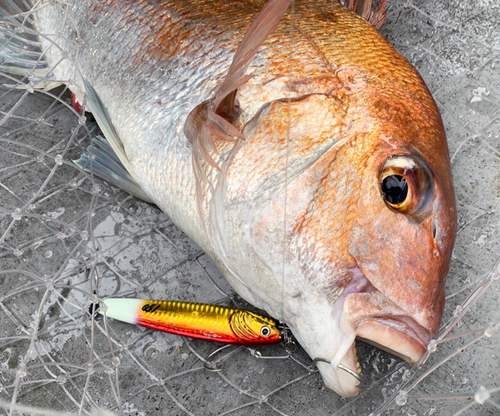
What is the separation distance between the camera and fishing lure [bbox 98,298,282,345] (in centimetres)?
168

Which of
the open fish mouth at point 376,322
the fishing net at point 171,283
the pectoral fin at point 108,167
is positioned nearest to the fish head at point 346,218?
the open fish mouth at point 376,322

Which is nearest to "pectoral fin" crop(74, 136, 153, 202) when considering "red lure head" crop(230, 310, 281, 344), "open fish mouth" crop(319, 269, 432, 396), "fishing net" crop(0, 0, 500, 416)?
"fishing net" crop(0, 0, 500, 416)

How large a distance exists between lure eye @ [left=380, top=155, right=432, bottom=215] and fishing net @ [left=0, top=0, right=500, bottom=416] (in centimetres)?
39

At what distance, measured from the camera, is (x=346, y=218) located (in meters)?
1.27

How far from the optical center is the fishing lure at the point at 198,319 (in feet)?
5.51

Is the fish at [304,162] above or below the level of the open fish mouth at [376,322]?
above

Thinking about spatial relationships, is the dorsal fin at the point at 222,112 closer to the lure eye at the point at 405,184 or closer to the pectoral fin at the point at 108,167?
the lure eye at the point at 405,184

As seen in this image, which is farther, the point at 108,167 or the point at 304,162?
the point at 108,167

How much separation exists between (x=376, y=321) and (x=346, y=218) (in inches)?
9.5

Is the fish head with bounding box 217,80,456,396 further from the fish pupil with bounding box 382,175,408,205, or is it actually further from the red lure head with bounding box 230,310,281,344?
the red lure head with bounding box 230,310,281,344

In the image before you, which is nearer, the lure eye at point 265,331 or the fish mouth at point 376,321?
the fish mouth at point 376,321

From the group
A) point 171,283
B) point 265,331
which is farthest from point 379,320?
point 171,283

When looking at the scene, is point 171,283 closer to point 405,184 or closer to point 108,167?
point 108,167

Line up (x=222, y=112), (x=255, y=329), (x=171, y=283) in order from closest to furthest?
(x=222, y=112) → (x=255, y=329) → (x=171, y=283)
